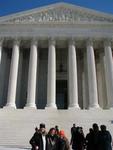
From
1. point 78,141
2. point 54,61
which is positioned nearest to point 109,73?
point 54,61

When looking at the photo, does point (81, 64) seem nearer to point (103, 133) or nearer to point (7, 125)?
point (7, 125)

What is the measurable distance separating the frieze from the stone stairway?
14.8 m

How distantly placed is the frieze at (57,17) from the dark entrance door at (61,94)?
39.5ft

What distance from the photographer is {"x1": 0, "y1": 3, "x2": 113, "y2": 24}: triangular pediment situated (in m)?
36.3

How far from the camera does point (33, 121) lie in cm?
2612

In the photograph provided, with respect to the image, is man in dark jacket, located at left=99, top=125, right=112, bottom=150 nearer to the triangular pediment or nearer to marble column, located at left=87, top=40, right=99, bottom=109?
marble column, located at left=87, top=40, right=99, bottom=109

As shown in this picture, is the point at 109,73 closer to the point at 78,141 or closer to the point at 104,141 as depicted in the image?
the point at 78,141

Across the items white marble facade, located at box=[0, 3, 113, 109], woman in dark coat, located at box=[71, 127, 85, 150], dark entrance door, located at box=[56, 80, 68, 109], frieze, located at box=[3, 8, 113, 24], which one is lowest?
woman in dark coat, located at box=[71, 127, 85, 150]

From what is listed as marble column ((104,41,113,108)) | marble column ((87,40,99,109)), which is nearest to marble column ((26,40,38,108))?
marble column ((87,40,99,109))

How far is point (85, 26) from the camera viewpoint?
118 feet

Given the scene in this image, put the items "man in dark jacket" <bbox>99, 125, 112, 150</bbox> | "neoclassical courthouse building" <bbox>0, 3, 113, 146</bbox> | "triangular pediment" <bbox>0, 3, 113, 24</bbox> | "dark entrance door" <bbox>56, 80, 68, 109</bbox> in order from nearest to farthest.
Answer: "man in dark jacket" <bbox>99, 125, 112, 150</bbox>
"neoclassical courthouse building" <bbox>0, 3, 113, 146</bbox>
"triangular pediment" <bbox>0, 3, 113, 24</bbox>
"dark entrance door" <bbox>56, 80, 68, 109</bbox>

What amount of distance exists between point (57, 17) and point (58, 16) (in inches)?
10.4

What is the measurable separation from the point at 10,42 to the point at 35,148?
99.3ft

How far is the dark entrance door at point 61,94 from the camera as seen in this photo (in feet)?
135
